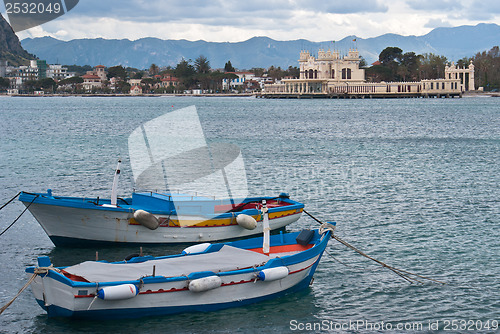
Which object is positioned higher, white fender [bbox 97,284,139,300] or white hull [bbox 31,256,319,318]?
white fender [bbox 97,284,139,300]

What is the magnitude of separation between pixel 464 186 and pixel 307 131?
44.4m

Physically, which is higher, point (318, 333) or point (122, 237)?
point (122, 237)

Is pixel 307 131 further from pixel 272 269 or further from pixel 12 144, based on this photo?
pixel 272 269

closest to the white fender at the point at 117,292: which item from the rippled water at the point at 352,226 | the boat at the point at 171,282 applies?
the boat at the point at 171,282

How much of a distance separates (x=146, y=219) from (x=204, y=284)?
601cm

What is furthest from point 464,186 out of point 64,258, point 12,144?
point 12,144

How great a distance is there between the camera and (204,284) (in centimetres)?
1605

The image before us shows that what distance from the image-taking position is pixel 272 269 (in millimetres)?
16969

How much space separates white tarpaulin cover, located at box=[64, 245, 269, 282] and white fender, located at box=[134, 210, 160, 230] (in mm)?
4781

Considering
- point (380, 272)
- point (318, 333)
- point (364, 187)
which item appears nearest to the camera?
point (318, 333)

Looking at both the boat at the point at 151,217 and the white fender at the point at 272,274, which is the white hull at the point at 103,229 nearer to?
the boat at the point at 151,217

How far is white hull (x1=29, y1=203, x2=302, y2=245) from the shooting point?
21.5 meters

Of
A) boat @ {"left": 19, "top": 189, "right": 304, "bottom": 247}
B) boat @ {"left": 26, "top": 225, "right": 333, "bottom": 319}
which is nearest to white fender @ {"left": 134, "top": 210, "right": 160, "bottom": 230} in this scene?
boat @ {"left": 19, "top": 189, "right": 304, "bottom": 247}

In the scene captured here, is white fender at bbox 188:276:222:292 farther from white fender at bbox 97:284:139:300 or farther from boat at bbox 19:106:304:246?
boat at bbox 19:106:304:246
